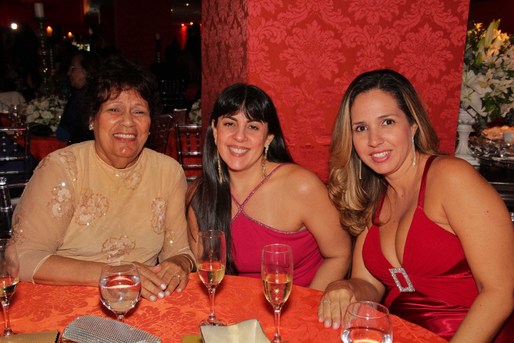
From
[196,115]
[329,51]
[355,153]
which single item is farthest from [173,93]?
[355,153]

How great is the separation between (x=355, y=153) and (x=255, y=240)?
2.28ft

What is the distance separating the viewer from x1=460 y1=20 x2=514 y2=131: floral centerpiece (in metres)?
3.46

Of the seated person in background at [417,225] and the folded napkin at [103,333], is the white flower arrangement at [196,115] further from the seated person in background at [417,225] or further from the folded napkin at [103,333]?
the folded napkin at [103,333]

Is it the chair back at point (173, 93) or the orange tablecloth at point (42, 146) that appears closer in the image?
the orange tablecloth at point (42, 146)

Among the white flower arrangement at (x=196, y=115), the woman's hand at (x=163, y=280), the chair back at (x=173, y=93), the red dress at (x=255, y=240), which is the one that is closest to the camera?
the woman's hand at (x=163, y=280)

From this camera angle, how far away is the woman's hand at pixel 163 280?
171 centimetres

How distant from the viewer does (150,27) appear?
14.5m

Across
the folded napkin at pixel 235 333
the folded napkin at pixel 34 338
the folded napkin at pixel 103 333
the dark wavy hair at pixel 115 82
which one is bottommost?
the folded napkin at pixel 34 338

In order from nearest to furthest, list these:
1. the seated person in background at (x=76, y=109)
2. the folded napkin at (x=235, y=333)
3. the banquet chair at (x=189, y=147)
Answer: the folded napkin at (x=235, y=333) → the seated person in background at (x=76, y=109) → the banquet chair at (x=189, y=147)

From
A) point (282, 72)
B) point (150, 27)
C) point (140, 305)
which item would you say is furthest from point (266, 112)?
point (150, 27)

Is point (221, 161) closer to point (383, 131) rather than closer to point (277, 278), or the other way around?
point (383, 131)

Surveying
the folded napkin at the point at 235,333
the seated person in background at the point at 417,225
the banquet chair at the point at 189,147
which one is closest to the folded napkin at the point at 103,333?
the folded napkin at the point at 235,333

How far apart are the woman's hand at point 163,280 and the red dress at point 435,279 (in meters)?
0.89

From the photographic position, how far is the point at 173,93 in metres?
11.9
